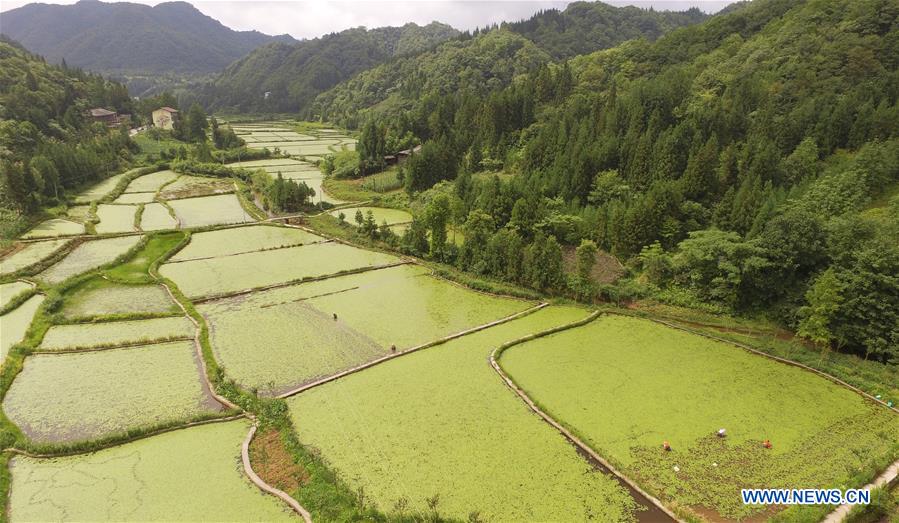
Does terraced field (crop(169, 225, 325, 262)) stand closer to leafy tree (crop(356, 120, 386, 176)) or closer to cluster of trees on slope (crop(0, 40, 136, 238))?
cluster of trees on slope (crop(0, 40, 136, 238))

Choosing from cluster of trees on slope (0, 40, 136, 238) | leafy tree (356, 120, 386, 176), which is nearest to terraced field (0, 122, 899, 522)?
cluster of trees on slope (0, 40, 136, 238)

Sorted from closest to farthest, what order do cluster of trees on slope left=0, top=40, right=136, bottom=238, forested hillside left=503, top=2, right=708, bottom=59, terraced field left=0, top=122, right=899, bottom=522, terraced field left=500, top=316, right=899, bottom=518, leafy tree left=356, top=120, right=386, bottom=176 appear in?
terraced field left=0, top=122, right=899, bottom=522
terraced field left=500, top=316, right=899, bottom=518
cluster of trees on slope left=0, top=40, right=136, bottom=238
leafy tree left=356, top=120, right=386, bottom=176
forested hillside left=503, top=2, right=708, bottom=59

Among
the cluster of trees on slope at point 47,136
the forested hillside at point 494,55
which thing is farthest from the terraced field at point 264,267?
the forested hillside at point 494,55

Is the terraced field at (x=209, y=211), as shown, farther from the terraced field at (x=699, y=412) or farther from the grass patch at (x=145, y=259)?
the terraced field at (x=699, y=412)

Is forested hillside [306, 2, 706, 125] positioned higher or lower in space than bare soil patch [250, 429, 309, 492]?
higher

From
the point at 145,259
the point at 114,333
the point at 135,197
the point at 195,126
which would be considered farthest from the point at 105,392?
the point at 195,126

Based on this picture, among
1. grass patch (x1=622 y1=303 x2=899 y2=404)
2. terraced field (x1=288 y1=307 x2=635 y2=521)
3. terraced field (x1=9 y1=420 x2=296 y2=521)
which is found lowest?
terraced field (x1=9 y1=420 x2=296 y2=521)

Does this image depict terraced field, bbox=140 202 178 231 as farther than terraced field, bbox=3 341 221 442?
Yes
